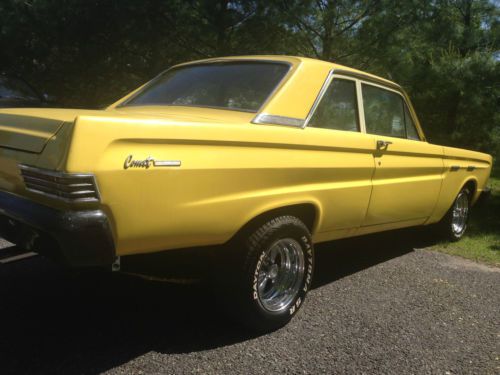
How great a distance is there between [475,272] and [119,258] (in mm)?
3597

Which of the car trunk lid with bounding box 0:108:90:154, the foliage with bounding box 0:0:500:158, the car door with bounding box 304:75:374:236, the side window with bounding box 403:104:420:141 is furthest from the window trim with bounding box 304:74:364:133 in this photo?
the foliage with bounding box 0:0:500:158

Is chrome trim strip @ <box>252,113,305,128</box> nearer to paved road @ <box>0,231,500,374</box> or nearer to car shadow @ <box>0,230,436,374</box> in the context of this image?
car shadow @ <box>0,230,436,374</box>

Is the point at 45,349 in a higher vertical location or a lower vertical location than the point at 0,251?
lower

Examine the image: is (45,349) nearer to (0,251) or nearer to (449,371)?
(0,251)

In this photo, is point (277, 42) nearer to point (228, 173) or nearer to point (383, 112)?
point (383, 112)

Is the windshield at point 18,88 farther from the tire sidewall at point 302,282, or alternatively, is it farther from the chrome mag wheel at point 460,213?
the tire sidewall at point 302,282

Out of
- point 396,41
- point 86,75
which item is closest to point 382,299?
point 396,41

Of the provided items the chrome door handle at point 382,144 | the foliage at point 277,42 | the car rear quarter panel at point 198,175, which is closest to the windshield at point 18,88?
the foliage at point 277,42

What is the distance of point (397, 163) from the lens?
404 centimetres

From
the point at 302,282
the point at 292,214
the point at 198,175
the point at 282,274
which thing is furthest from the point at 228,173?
the point at 302,282

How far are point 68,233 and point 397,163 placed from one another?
2.76 metres

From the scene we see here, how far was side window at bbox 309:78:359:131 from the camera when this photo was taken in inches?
134

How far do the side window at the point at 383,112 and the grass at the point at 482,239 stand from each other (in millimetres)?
1710

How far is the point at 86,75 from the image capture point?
427 inches
